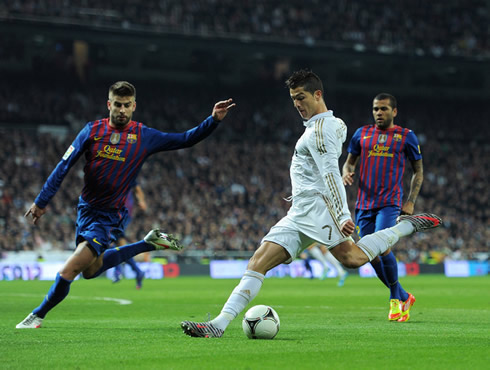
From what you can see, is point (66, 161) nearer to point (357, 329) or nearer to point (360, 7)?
point (357, 329)

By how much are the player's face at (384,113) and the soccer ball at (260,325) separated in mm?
3734

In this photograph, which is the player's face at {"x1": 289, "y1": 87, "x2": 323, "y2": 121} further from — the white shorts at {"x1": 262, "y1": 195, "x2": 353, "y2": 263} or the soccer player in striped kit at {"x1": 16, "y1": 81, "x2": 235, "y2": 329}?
the soccer player in striped kit at {"x1": 16, "y1": 81, "x2": 235, "y2": 329}

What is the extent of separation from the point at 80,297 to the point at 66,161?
7.93m

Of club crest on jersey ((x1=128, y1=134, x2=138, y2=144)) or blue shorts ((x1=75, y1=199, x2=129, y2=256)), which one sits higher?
club crest on jersey ((x1=128, y1=134, x2=138, y2=144))

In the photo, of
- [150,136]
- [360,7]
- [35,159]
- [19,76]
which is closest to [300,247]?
[150,136]

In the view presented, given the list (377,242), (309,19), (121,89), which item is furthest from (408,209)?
(309,19)

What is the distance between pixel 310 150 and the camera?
23.3ft

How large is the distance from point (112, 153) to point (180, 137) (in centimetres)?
73

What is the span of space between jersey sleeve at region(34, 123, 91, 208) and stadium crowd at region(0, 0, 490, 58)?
2800 cm

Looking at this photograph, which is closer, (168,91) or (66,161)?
(66,161)

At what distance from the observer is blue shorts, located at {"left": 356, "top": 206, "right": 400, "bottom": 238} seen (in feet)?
32.3

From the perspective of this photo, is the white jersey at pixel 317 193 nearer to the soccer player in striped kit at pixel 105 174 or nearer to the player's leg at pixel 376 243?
the player's leg at pixel 376 243

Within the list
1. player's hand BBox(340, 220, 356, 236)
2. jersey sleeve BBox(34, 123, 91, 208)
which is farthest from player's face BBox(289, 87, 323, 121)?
jersey sleeve BBox(34, 123, 91, 208)

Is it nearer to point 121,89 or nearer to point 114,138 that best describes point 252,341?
point 114,138
